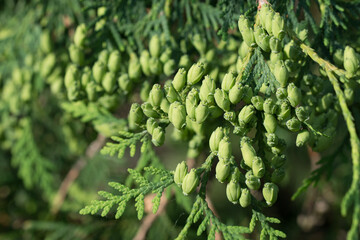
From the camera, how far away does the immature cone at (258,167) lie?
0.87m

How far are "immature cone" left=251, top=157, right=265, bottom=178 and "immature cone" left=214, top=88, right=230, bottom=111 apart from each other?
0.14 meters

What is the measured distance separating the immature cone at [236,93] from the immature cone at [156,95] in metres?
0.19

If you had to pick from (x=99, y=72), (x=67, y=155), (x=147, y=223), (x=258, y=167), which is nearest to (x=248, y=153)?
(x=258, y=167)

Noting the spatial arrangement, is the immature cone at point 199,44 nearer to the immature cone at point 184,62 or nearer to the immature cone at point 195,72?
the immature cone at point 184,62

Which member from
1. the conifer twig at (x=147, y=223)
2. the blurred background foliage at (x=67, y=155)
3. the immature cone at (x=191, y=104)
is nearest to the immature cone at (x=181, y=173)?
the immature cone at (x=191, y=104)

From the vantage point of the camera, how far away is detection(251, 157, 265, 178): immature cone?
87cm

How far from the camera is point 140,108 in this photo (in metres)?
1.02

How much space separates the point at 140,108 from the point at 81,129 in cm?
97

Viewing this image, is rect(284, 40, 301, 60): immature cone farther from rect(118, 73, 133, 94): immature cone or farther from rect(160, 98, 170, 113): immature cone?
rect(118, 73, 133, 94): immature cone

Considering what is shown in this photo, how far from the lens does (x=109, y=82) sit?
1.27 m

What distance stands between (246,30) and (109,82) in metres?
0.51

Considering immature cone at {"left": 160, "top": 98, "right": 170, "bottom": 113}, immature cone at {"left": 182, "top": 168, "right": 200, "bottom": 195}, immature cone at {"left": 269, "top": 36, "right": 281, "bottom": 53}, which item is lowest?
immature cone at {"left": 182, "top": 168, "right": 200, "bottom": 195}

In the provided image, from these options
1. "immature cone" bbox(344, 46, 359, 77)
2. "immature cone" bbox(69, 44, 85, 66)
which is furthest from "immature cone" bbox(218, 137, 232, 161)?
"immature cone" bbox(69, 44, 85, 66)

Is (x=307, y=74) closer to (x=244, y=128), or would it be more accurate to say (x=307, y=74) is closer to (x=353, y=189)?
(x=244, y=128)
